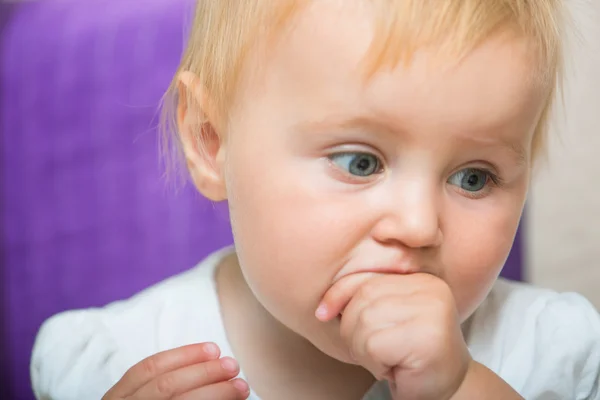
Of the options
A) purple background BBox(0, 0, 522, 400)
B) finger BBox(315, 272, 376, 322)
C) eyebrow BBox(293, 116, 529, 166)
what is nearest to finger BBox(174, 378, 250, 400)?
finger BBox(315, 272, 376, 322)

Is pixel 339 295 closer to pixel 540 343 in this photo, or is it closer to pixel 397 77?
pixel 397 77

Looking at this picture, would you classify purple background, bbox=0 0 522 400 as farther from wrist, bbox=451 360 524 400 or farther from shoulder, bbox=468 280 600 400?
wrist, bbox=451 360 524 400

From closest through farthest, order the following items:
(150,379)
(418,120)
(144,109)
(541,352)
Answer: (418,120), (150,379), (541,352), (144,109)

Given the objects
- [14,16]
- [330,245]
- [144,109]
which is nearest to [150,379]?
[330,245]

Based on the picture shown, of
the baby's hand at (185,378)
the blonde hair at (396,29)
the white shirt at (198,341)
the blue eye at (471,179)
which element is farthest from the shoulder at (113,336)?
the blue eye at (471,179)

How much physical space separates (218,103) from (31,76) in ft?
1.50

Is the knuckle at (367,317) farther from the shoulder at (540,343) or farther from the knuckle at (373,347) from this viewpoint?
the shoulder at (540,343)

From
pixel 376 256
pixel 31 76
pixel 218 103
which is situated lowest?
pixel 376 256

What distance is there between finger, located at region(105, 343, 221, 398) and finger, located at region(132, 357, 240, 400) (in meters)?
0.01

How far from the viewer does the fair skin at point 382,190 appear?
0.61 m

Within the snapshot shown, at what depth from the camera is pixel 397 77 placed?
0.61m

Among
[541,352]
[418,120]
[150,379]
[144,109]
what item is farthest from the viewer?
[144,109]

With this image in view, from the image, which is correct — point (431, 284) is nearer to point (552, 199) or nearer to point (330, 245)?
point (330, 245)

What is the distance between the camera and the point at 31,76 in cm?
111
